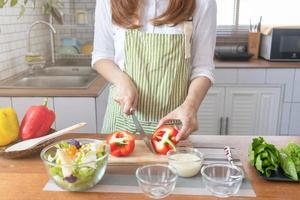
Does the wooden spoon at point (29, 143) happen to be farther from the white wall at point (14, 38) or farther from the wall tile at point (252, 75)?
the wall tile at point (252, 75)

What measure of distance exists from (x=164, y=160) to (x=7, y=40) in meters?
1.42

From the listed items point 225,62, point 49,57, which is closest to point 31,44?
point 49,57

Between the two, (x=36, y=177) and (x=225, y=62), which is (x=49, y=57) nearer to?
(x=225, y=62)

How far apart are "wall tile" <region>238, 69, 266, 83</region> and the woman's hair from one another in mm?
1431

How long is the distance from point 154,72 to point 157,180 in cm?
47

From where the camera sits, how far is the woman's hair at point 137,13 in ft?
3.58

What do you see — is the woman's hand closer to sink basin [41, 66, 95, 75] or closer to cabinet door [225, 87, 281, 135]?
sink basin [41, 66, 95, 75]

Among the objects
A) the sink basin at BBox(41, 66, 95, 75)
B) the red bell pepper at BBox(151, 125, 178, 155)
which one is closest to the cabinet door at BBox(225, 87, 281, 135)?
the sink basin at BBox(41, 66, 95, 75)

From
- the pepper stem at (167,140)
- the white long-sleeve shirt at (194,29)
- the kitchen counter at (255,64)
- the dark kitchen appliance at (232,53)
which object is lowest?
the pepper stem at (167,140)

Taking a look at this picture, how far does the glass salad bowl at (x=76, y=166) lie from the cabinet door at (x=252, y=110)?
73.2 inches

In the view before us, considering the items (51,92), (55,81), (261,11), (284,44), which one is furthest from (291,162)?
(261,11)

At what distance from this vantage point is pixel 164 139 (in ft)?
2.93

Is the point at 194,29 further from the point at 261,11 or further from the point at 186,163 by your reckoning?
the point at 261,11

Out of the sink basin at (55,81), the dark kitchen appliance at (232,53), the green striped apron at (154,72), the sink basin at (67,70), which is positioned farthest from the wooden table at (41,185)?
the dark kitchen appliance at (232,53)
